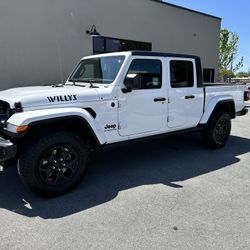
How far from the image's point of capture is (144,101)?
4.75 m

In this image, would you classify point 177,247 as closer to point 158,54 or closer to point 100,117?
point 100,117

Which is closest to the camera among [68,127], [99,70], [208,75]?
[68,127]

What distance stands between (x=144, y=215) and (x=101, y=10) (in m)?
9.35

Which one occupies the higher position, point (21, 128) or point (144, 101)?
point (144, 101)

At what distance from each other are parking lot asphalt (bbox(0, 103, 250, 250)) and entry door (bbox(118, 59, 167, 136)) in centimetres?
77

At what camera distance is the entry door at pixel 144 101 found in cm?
454

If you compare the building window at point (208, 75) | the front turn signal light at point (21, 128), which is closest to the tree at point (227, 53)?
the building window at point (208, 75)

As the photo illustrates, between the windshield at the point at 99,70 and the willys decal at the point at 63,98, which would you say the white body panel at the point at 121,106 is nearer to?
the willys decal at the point at 63,98

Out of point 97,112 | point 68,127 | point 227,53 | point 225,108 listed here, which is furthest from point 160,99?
point 227,53

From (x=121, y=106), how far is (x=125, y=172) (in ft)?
3.76

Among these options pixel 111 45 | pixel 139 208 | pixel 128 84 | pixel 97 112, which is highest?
pixel 111 45

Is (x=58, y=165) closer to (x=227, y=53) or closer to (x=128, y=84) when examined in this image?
(x=128, y=84)

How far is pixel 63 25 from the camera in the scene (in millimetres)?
9992

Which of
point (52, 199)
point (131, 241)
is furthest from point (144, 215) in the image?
point (52, 199)
